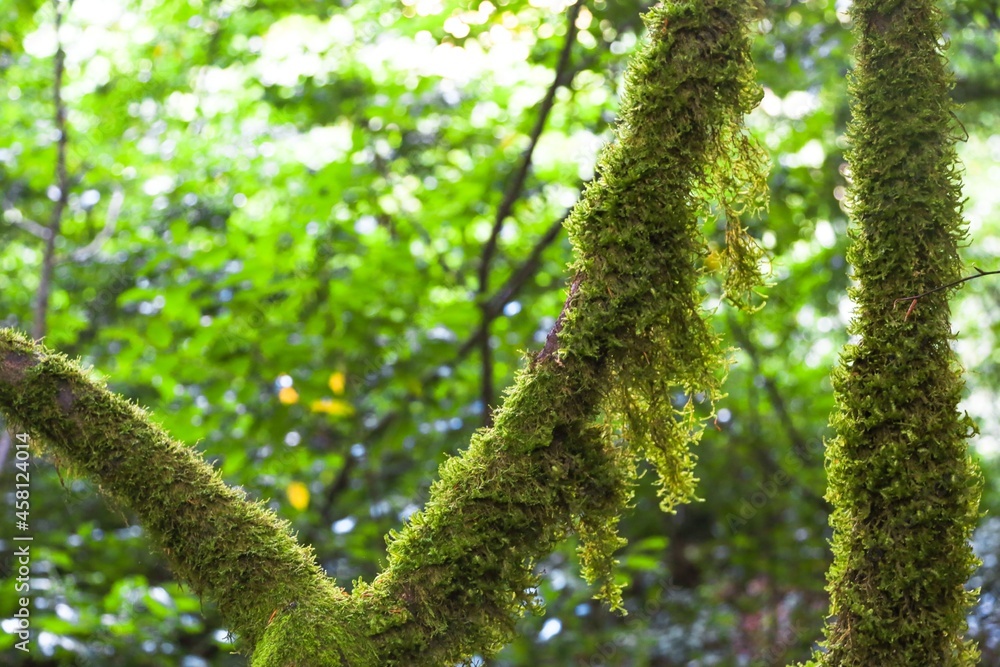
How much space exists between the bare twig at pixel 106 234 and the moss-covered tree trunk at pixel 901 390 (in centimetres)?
410

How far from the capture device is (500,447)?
4.33 feet

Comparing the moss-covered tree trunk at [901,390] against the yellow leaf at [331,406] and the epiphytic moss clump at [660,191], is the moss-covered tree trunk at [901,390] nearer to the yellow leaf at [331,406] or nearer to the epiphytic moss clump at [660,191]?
the epiphytic moss clump at [660,191]

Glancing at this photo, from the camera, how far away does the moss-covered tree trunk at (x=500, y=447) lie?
1277 millimetres

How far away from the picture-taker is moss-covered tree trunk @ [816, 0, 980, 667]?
1249 millimetres

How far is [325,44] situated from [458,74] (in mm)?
791

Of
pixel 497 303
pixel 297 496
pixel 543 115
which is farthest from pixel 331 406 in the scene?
pixel 543 115

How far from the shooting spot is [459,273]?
180 inches

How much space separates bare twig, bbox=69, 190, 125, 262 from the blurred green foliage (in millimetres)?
49

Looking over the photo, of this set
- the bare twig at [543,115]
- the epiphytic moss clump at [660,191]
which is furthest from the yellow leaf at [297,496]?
the epiphytic moss clump at [660,191]

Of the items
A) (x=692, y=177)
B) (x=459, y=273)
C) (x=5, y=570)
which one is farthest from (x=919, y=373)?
(x=5, y=570)

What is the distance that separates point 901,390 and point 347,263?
143 inches

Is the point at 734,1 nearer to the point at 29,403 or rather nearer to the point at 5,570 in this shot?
the point at 29,403

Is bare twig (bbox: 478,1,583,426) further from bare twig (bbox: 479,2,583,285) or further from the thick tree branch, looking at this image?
the thick tree branch

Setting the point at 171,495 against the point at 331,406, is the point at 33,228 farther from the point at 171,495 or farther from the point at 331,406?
the point at 171,495
